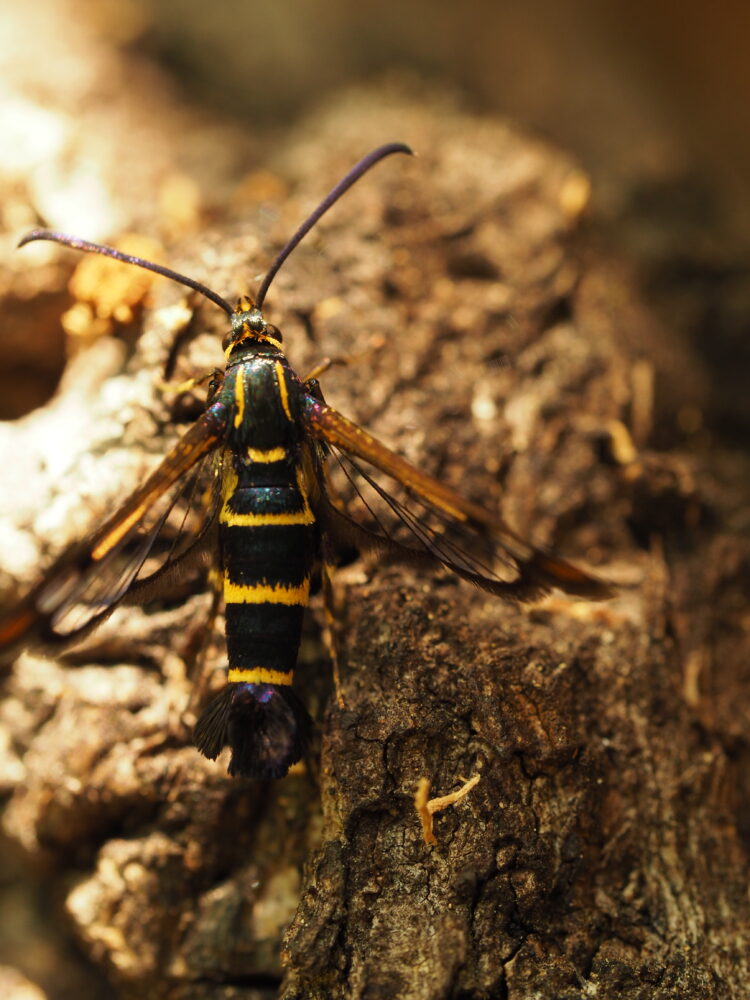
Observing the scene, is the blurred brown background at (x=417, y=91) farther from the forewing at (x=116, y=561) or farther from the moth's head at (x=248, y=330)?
the forewing at (x=116, y=561)

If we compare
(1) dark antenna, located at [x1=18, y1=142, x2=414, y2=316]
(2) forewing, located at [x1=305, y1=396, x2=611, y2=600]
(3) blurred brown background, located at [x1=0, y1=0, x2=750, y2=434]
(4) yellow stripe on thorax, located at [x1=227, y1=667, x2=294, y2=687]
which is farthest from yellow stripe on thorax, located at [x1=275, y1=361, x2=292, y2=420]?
(3) blurred brown background, located at [x1=0, y1=0, x2=750, y2=434]

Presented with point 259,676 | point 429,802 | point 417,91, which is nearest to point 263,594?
point 259,676

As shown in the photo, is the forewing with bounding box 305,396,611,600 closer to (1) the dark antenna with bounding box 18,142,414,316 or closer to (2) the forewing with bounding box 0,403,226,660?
(2) the forewing with bounding box 0,403,226,660

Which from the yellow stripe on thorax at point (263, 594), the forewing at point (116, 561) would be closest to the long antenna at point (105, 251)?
the forewing at point (116, 561)

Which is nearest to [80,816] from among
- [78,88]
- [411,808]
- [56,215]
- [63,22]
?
[411,808]

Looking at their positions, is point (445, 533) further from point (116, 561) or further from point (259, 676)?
point (116, 561)

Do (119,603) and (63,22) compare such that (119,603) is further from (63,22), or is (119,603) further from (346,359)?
(63,22)
